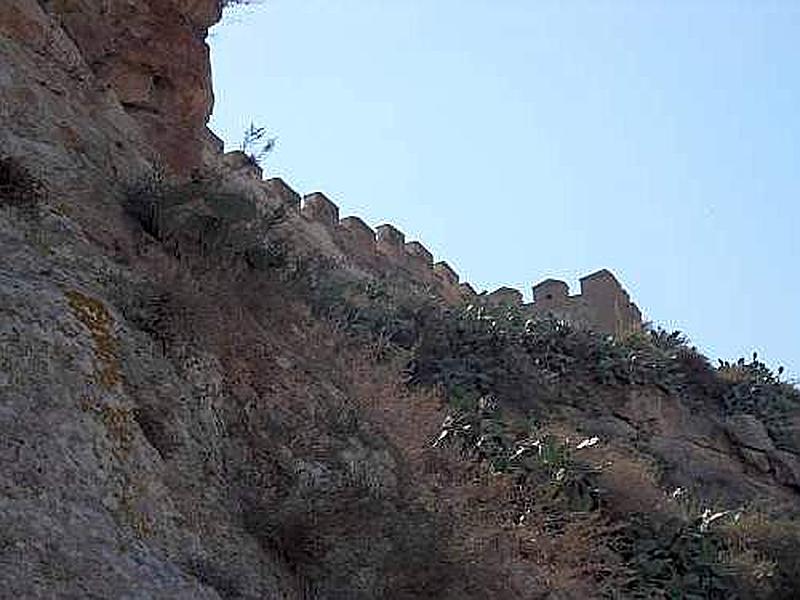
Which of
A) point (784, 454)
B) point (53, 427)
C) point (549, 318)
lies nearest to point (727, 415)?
point (784, 454)

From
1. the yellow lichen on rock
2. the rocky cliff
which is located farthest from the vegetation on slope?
the yellow lichen on rock

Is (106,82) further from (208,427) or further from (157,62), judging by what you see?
(208,427)

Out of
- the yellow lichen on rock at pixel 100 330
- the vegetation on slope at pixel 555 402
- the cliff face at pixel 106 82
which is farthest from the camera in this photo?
the vegetation on slope at pixel 555 402

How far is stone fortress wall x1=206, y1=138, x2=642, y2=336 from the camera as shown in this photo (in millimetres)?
23739

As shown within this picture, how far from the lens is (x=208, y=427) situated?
6.01 m

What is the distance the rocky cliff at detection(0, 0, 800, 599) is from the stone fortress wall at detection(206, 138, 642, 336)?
9015mm

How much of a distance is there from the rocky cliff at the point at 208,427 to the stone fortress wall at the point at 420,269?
9015mm

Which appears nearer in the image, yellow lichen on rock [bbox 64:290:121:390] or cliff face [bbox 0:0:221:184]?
yellow lichen on rock [bbox 64:290:121:390]

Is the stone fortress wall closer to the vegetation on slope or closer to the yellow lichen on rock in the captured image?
the vegetation on slope

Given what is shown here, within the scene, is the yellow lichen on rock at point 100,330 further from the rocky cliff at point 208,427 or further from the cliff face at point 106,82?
the cliff face at point 106,82

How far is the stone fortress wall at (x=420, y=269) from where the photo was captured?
23.7 meters

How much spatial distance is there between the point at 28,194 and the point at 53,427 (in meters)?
2.16

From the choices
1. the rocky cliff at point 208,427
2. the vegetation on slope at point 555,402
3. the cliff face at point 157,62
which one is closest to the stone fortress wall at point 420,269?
the vegetation on slope at point 555,402

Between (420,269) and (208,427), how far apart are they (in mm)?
20820
